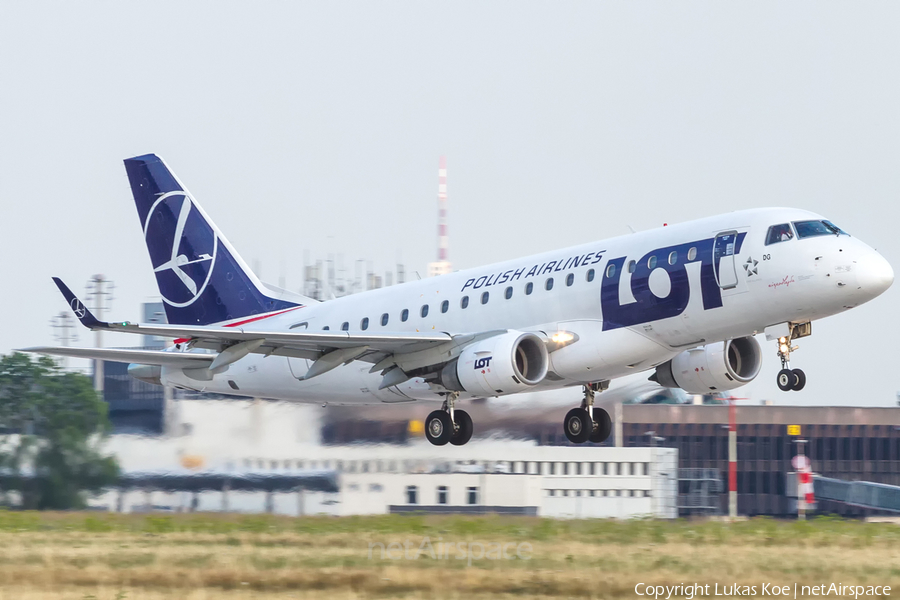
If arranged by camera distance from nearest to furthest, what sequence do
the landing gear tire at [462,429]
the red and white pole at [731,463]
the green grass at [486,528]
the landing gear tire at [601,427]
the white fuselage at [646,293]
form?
the white fuselage at [646,293] < the green grass at [486,528] < the landing gear tire at [462,429] < the landing gear tire at [601,427] < the red and white pole at [731,463]

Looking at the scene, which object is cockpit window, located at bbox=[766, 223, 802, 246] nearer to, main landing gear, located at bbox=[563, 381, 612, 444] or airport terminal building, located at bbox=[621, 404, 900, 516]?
main landing gear, located at bbox=[563, 381, 612, 444]

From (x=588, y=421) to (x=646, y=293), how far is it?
623 centimetres

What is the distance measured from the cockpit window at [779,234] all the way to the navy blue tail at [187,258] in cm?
1415

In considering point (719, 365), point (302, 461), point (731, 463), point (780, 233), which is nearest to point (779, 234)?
point (780, 233)

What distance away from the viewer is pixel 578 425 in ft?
103

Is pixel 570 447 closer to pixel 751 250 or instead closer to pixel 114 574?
pixel 751 250

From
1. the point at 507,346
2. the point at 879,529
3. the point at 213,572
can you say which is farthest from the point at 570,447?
the point at 213,572

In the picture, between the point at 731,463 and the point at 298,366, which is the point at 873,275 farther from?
the point at 731,463

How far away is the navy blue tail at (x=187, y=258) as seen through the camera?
114 ft

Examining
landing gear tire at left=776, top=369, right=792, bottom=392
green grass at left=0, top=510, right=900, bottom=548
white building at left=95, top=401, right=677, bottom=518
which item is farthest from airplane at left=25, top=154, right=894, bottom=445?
green grass at left=0, top=510, right=900, bottom=548

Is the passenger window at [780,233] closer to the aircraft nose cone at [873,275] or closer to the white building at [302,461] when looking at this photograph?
the aircraft nose cone at [873,275]

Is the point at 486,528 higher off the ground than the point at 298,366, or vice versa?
the point at 298,366

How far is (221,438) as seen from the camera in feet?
111

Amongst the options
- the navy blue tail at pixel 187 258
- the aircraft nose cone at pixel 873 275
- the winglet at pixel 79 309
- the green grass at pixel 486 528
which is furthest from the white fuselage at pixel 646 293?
the winglet at pixel 79 309
